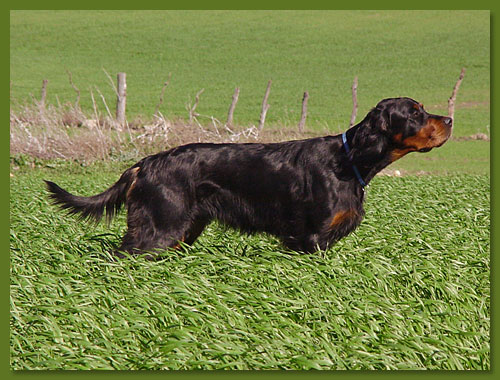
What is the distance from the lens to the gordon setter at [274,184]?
19.0ft

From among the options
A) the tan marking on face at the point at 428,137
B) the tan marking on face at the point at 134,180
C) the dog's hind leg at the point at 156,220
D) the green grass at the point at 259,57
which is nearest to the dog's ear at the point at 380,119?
the tan marking on face at the point at 428,137

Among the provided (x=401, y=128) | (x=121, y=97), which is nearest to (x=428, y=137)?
(x=401, y=128)

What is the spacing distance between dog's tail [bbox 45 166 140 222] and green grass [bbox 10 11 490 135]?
21321 mm

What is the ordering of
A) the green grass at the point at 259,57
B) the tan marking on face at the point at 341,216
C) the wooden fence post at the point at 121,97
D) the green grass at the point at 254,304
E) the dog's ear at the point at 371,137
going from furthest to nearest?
the green grass at the point at 259,57, the wooden fence post at the point at 121,97, the dog's ear at the point at 371,137, the tan marking on face at the point at 341,216, the green grass at the point at 254,304

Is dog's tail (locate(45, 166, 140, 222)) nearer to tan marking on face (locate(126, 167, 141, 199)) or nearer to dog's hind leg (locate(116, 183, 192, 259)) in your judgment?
tan marking on face (locate(126, 167, 141, 199))

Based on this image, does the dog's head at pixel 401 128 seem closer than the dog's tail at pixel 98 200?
Yes

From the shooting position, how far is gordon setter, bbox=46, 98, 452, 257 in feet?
19.0

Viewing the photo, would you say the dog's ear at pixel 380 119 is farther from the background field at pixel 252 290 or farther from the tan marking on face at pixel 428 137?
the background field at pixel 252 290

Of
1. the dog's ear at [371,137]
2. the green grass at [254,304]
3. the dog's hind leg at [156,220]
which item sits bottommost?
the green grass at [254,304]

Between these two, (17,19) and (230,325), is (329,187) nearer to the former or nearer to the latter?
(230,325)

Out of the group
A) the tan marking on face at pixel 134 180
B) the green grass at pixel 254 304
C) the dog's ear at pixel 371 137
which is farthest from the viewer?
the tan marking on face at pixel 134 180

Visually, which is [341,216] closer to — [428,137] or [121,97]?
[428,137]

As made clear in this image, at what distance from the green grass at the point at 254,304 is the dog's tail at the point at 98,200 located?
0.39 metres

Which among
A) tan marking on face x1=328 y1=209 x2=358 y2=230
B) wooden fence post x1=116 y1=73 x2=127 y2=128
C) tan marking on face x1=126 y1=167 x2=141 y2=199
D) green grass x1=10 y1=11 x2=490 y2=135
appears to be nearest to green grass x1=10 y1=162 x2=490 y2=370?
tan marking on face x1=328 y1=209 x2=358 y2=230
